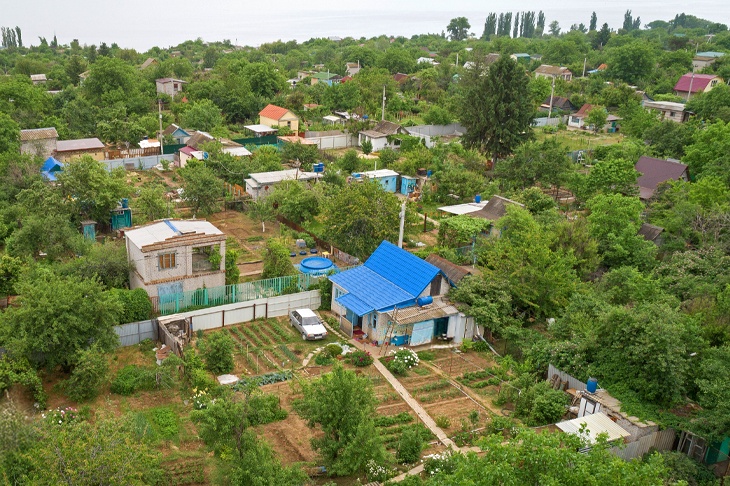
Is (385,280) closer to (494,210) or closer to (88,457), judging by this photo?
(494,210)

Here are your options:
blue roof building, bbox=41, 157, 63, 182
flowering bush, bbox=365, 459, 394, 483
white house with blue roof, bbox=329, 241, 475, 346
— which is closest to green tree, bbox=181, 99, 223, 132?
blue roof building, bbox=41, 157, 63, 182

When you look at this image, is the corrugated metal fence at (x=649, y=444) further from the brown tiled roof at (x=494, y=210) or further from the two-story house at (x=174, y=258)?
the brown tiled roof at (x=494, y=210)

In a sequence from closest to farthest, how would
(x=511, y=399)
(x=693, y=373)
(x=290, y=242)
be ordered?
1. (x=693, y=373)
2. (x=511, y=399)
3. (x=290, y=242)

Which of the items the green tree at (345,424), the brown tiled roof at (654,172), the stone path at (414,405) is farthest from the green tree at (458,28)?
the green tree at (345,424)

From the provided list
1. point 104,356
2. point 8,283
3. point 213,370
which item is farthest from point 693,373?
point 8,283

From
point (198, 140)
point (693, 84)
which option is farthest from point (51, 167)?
point (693, 84)

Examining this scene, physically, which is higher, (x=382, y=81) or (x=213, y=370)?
(x=382, y=81)

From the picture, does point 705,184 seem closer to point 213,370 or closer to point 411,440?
point 411,440
